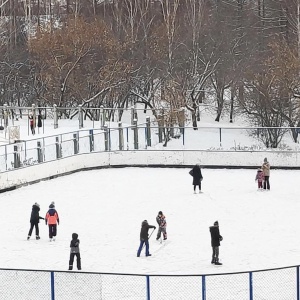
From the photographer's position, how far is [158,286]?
1519 centimetres

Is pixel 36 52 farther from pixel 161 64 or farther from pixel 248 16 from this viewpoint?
pixel 248 16

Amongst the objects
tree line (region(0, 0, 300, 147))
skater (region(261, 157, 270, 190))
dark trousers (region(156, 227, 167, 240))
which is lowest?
dark trousers (region(156, 227, 167, 240))

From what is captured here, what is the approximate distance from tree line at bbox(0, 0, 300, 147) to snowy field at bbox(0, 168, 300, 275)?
10.6m

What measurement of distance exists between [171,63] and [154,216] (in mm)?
25186

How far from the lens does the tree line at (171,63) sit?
44.9m

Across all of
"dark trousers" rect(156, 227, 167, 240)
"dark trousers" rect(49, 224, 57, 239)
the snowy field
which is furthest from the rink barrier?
"dark trousers" rect(156, 227, 167, 240)

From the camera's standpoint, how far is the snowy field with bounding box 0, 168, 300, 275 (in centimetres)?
2073

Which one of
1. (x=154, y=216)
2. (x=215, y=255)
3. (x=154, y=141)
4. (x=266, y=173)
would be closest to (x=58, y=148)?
(x=154, y=141)

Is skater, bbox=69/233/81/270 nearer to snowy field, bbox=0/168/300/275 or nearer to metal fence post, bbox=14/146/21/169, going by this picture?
snowy field, bbox=0/168/300/275

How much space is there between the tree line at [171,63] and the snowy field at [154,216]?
34.7 feet

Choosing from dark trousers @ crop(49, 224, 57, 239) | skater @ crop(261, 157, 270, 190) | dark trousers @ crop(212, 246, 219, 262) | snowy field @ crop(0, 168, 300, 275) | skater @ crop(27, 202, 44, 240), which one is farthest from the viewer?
skater @ crop(261, 157, 270, 190)

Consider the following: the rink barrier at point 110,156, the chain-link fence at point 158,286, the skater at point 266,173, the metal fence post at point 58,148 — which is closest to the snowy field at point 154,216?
the skater at point 266,173

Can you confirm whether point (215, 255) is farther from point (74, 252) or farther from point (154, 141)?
point (154, 141)

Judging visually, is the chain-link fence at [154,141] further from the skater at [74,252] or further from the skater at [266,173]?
the skater at [74,252]
